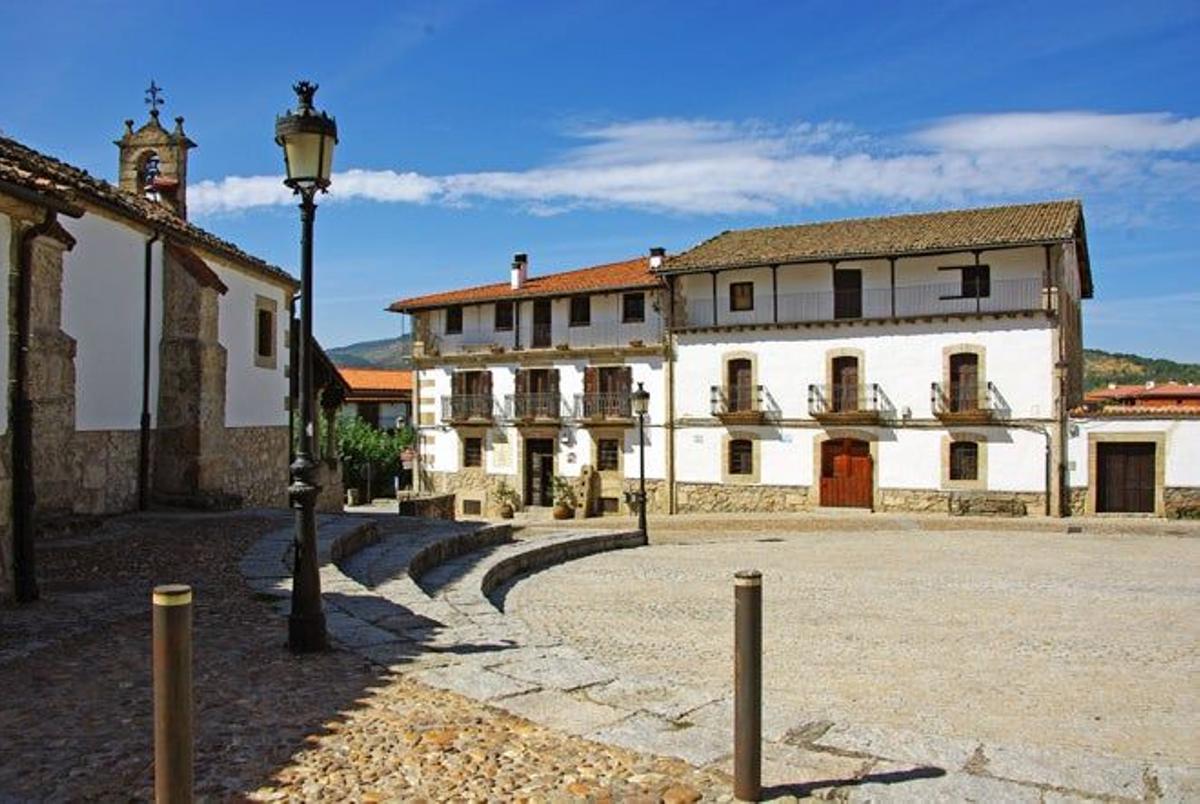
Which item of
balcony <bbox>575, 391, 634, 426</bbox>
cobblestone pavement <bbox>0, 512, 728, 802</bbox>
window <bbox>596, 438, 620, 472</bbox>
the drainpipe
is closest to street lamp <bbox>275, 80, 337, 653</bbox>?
cobblestone pavement <bbox>0, 512, 728, 802</bbox>

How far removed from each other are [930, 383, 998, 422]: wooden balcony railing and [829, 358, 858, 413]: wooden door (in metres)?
2.15

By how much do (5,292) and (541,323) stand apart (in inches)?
1022

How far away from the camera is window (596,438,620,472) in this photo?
1244 inches

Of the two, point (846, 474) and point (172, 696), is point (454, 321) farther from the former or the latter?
point (172, 696)

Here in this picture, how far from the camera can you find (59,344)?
8656mm

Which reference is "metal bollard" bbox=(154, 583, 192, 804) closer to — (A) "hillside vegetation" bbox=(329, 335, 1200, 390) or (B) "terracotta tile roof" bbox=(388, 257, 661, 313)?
(B) "terracotta tile roof" bbox=(388, 257, 661, 313)

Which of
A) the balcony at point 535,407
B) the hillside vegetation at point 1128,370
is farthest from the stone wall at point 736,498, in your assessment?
the hillside vegetation at point 1128,370

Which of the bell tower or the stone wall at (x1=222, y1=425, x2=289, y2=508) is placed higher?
the bell tower

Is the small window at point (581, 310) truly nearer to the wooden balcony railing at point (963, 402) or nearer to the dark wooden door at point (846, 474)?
the dark wooden door at point (846, 474)

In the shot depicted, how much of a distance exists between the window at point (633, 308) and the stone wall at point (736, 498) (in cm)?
557

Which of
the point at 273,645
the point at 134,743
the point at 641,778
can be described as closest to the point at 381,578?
the point at 273,645

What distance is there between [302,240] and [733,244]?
25.7m

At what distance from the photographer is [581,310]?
32250 millimetres

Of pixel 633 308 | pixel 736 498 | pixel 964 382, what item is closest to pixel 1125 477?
pixel 964 382
